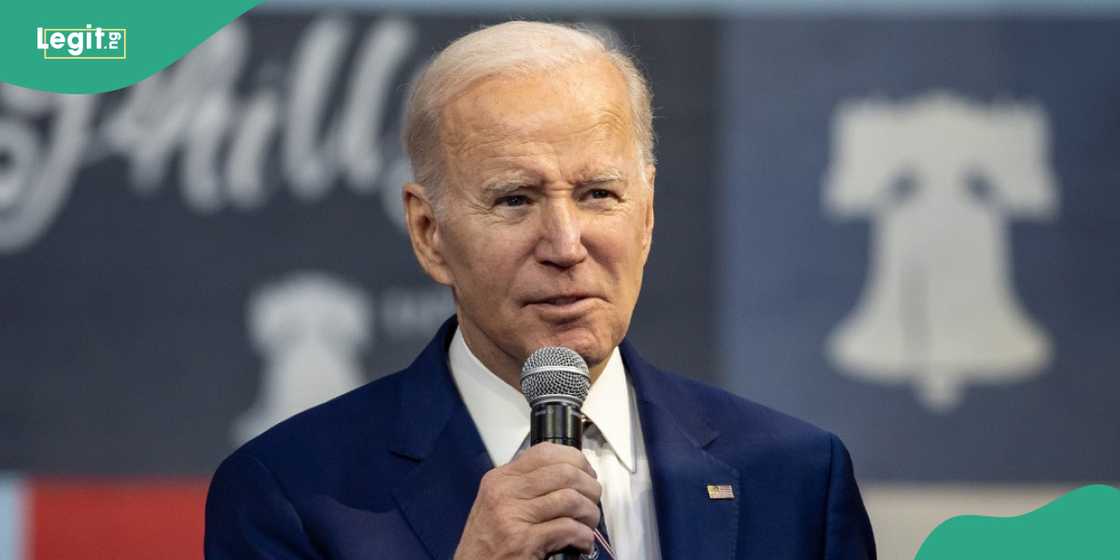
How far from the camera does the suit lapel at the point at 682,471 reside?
7.63ft

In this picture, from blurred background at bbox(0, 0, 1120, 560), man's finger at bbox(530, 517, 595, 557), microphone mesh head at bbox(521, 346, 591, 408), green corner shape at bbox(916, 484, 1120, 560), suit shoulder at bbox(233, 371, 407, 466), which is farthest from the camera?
blurred background at bbox(0, 0, 1120, 560)

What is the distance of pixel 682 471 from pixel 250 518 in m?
0.64

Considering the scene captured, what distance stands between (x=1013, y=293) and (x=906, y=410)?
421mm

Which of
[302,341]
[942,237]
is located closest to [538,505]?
[302,341]

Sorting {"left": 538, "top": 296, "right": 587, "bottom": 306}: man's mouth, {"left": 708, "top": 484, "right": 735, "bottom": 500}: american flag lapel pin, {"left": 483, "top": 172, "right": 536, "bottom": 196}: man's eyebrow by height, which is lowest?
{"left": 708, "top": 484, "right": 735, "bottom": 500}: american flag lapel pin

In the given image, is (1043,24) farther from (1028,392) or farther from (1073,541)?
(1073,541)

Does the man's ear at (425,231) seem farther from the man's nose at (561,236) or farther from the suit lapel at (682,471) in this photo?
the suit lapel at (682,471)

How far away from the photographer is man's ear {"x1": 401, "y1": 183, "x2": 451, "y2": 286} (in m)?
2.49

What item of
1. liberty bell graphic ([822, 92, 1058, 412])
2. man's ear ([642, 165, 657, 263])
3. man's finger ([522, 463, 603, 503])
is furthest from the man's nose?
liberty bell graphic ([822, 92, 1058, 412])

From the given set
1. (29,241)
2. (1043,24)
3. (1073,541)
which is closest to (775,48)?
(1043,24)

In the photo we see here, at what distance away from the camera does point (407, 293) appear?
4.20 m

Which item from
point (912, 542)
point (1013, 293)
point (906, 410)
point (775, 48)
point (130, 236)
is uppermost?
point (775, 48)

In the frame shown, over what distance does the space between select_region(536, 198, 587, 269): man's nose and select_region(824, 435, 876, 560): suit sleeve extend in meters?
0.54

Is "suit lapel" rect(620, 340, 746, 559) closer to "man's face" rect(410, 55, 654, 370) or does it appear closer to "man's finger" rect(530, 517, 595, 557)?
"man's face" rect(410, 55, 654, 370)
